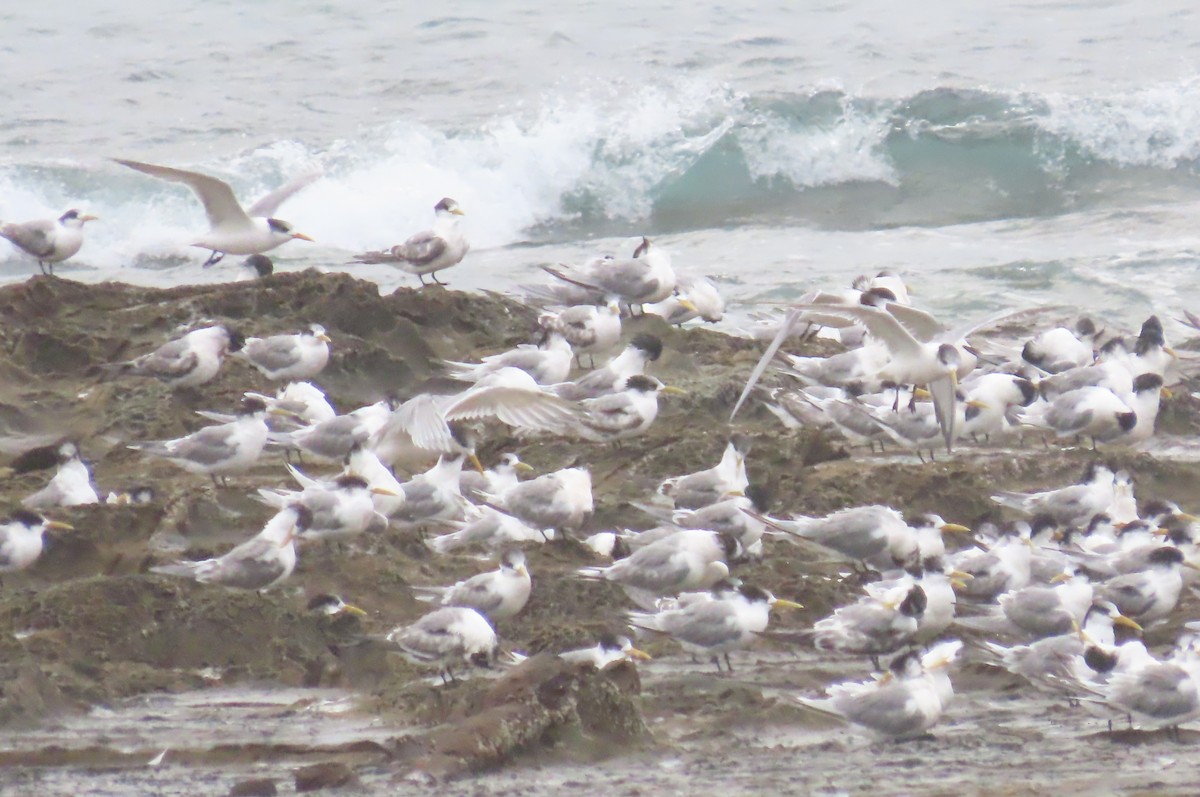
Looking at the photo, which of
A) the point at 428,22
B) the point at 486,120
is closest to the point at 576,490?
the point at 486,120

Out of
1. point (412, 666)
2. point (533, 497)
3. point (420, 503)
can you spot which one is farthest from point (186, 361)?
point (412, 666)

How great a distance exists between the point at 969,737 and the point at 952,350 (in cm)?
367

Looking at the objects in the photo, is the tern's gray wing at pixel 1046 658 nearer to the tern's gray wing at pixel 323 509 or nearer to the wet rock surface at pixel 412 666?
the wet rock surface at pixel 412 666

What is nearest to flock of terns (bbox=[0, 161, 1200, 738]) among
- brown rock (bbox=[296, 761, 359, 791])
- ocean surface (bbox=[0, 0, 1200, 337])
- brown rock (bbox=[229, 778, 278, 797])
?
brown rock (bbox=[296, 761, 359, 791])

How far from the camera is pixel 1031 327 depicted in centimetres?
1283

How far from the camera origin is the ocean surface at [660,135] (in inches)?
640

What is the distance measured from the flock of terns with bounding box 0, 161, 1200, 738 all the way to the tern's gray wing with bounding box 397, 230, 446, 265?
0.05ft

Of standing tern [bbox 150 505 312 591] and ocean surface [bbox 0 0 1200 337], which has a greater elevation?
standing tern [bbox 150 505 312 591]

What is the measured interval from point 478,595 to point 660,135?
14687 mm

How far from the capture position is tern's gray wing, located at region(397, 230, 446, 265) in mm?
11188

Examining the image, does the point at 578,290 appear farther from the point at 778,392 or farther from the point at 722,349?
the point at 778,392

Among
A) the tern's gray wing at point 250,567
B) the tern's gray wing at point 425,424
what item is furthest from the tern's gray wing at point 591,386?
the tern's gray wing at point 250,567

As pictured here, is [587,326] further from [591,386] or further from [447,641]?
[447,641]

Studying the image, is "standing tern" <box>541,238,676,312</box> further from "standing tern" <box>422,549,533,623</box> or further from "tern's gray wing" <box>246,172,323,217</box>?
"standing tern" <box>422,549,533,623</box>
